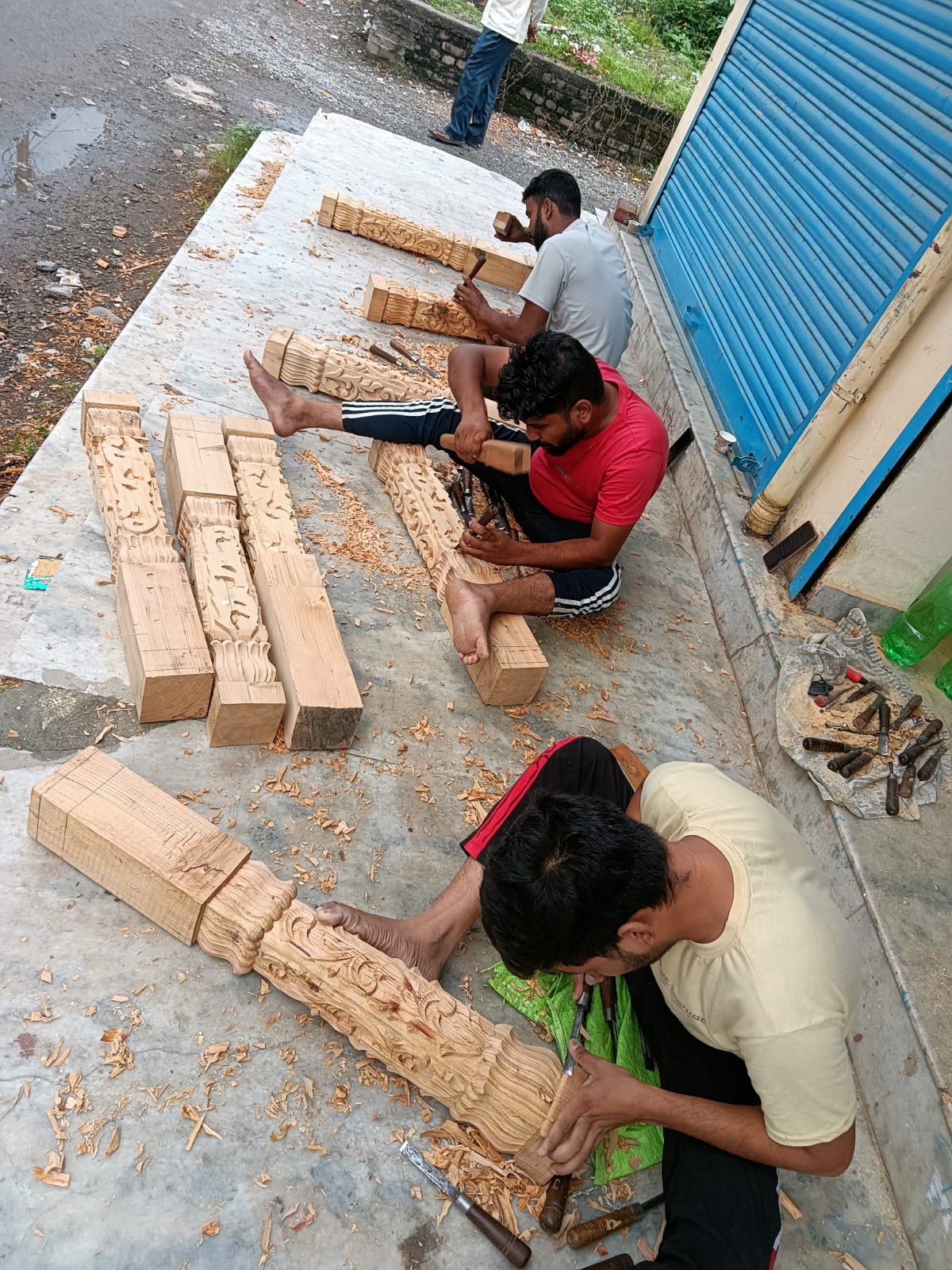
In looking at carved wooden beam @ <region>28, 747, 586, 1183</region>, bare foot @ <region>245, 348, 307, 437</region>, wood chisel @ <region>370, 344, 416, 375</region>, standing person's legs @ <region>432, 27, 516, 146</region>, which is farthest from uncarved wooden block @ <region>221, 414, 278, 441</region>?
standing person's legs @ <region>432, 27, 516, 146</region>

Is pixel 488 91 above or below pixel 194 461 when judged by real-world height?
above

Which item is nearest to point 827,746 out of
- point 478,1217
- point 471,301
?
point 478,1217

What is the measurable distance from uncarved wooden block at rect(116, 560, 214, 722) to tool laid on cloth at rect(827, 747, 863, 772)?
2107 mm

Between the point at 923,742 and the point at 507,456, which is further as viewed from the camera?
the point at 507,456

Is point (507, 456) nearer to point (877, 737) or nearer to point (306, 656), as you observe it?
point (306, 656)

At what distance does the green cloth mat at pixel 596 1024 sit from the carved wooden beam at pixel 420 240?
511cm

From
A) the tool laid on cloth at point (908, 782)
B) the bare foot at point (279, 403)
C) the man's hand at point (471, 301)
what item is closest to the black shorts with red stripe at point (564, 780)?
the tool laid on cloth at point (908, 782)

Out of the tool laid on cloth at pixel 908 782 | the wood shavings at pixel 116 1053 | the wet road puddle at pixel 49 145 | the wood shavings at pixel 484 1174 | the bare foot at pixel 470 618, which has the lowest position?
the wet road puddle at pixel 49 145

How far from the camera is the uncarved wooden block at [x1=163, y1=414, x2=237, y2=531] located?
3066mm

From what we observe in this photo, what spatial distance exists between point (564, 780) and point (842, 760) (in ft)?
4.16

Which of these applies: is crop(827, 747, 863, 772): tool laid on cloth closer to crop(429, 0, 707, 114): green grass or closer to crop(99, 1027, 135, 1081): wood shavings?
crop(99, 1027, 135, 1081): wood shavings

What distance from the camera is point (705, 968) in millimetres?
1754

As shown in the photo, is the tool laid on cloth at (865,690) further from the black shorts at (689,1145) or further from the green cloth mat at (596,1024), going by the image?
the green cloth mat at (596,1024)

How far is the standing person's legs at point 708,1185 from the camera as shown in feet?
5.70
